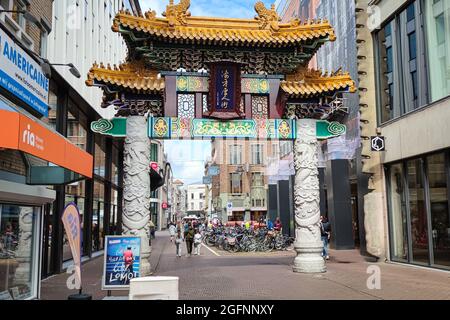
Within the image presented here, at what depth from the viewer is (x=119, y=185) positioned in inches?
1151

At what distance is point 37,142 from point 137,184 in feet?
20.0

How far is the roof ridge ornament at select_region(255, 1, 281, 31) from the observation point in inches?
600

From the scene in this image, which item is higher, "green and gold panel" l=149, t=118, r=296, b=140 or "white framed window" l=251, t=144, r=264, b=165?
"white framed window" l=251, t=144, r=264, b=165

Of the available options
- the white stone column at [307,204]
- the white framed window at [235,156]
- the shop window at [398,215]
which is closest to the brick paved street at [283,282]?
the white stone column at [307,204]

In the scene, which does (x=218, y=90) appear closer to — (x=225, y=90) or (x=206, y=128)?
(x=225, y=90)

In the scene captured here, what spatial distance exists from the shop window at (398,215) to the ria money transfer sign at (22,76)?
12857 millimetres

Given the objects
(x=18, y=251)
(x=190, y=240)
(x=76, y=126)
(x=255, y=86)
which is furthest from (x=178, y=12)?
(x=190, y=240)

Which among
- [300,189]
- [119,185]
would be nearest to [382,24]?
[300,189]

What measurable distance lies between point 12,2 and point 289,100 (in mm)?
8464

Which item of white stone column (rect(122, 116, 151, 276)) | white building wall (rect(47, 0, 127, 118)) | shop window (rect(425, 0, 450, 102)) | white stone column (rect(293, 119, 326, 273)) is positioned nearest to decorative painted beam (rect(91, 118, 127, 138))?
white stone column (rect(122, 116, 151, 276))

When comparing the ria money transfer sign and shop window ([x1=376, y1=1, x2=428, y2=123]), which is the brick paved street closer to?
the ria money transfer sign

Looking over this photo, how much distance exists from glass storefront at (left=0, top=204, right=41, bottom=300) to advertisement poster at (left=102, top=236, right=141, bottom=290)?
5.28 feet

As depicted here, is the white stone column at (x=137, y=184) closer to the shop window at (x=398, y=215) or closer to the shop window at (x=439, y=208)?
the shop window at (x=439, y=208)

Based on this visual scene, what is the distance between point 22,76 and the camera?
10.2 m
